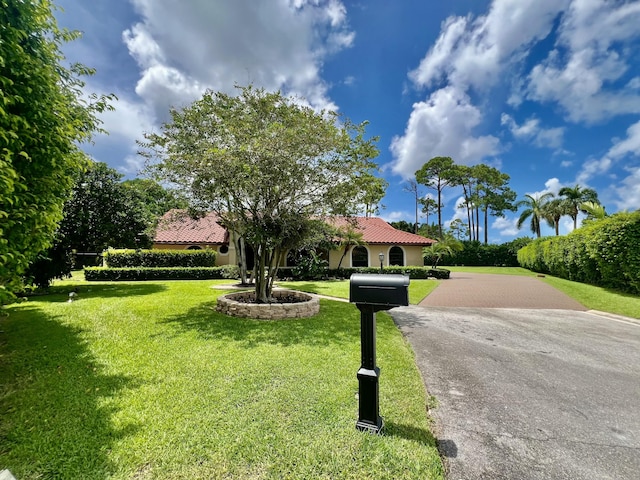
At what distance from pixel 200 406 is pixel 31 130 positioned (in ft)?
13.3

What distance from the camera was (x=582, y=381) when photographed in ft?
14.8

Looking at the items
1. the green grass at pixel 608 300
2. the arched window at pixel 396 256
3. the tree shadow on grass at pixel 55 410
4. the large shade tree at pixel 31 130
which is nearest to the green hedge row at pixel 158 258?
the tree shadow on grass at pixel 55 410

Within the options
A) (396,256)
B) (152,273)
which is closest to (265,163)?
(152,273)

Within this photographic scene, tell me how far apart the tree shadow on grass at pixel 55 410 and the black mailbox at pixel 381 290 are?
260 centimetres

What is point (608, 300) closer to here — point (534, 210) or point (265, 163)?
point (265, 163)

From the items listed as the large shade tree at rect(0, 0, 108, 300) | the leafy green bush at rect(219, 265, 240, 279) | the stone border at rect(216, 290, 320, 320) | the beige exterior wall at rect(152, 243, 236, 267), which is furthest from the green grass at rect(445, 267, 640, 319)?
the beige exterior wall at rect(152, 243, 236, 267)

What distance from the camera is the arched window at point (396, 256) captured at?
26.4 meters

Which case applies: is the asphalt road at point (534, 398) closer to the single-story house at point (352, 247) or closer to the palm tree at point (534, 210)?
the single-story house at point (352, 247)

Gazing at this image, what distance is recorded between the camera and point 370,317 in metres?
2.97

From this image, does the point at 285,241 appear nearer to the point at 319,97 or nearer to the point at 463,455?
the point at 319,97

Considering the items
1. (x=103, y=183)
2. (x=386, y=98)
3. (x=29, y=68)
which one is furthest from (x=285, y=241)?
(x=103, y=183)

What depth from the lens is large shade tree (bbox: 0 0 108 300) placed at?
3.31m

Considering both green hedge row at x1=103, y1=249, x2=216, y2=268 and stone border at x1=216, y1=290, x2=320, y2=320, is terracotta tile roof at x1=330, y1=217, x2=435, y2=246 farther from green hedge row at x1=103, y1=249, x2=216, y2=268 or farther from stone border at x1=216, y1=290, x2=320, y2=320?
stone border at x1=216, y1=290, x2=320, y2=320

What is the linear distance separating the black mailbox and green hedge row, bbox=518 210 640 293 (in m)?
13.6
